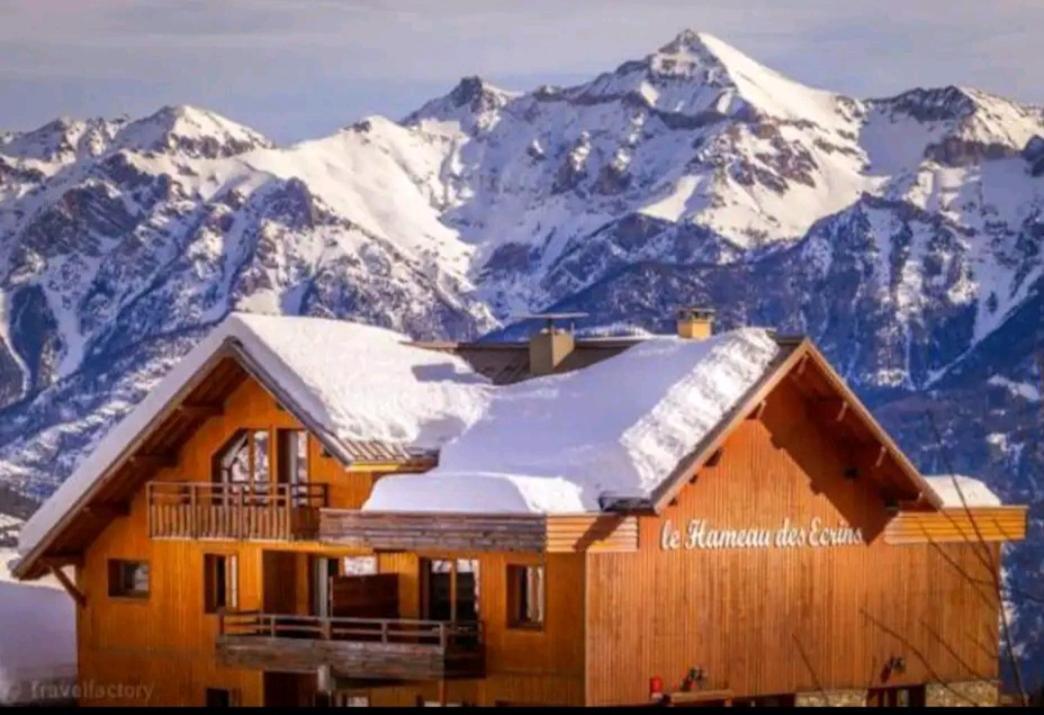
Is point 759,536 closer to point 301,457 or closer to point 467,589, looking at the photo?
point 467,589

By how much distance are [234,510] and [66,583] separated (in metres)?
4.44

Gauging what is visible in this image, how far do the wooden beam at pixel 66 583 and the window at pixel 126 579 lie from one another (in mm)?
609

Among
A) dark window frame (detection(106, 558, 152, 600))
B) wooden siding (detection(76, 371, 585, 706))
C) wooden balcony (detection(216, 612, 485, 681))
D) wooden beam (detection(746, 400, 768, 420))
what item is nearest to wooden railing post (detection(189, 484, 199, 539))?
wooden siding (detection(76, 371, 585, 706))

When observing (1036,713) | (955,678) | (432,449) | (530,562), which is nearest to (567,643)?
(530,562)

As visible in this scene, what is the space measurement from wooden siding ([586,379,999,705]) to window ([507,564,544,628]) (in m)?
1.15

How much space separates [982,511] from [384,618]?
1131 cm

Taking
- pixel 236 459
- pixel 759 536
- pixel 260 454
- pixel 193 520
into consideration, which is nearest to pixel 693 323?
pixel 759 536

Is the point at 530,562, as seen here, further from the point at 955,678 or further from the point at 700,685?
the point at 955,678

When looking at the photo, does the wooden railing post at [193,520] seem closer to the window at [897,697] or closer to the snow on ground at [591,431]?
the snow on ground at [591,431]

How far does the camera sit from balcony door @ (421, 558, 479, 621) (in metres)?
51.3

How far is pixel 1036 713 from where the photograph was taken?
22672 millimetres

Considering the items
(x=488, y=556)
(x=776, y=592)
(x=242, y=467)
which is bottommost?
(x=776, y=592)

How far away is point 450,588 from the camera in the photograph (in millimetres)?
51781

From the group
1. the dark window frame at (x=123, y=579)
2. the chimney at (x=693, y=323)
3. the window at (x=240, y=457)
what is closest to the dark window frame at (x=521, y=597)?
the window at (x=240, y=457)
